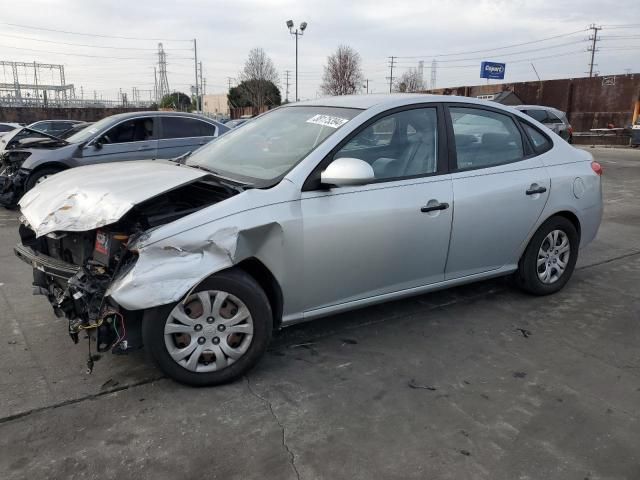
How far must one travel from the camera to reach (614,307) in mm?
4508

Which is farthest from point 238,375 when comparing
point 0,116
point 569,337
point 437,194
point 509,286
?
point 0,116

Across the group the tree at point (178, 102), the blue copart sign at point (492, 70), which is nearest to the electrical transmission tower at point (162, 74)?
the tree at point (178, 102)

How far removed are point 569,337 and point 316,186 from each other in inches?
89.3

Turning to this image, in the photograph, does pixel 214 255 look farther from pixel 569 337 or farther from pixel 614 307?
pixel 614 307

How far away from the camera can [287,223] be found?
3.08m

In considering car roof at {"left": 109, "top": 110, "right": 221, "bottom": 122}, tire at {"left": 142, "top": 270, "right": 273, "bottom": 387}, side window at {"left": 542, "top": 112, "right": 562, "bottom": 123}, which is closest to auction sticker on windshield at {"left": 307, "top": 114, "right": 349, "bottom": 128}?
tire at {"left": 142, "top": 270, "right": 273, "bottom": 387}

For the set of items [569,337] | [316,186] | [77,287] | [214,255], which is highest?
[316,186]

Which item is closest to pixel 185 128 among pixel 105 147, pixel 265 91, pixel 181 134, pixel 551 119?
pixel 181 134

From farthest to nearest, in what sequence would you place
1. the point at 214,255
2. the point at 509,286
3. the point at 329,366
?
1. the point at 509,286
2. the point at 329,366
3. the point at 214,255

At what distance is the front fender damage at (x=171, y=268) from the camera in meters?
2.73

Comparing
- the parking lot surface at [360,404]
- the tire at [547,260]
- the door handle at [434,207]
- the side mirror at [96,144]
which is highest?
the side mirror at [96,144]

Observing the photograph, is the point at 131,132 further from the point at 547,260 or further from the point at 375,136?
the point at 547,260

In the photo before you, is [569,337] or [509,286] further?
[509,286]

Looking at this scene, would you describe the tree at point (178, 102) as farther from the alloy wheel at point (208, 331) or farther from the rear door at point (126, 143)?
the alloy wheel at point (208, 331)
